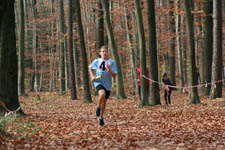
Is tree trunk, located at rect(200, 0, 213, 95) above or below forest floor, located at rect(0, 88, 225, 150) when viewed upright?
above

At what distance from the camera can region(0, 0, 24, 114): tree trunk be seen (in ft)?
34.3

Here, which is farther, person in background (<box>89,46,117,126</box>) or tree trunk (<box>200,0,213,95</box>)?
tree trunk (<box>200,0,213,95</box>)

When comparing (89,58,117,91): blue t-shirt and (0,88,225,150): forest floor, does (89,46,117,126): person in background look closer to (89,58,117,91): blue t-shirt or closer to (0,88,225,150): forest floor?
(89,58,117,91): blue t-shirt

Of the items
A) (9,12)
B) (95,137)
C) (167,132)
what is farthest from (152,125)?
(9,12)

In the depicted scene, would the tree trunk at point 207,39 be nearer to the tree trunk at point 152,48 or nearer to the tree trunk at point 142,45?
the tree trunk at point 152,48

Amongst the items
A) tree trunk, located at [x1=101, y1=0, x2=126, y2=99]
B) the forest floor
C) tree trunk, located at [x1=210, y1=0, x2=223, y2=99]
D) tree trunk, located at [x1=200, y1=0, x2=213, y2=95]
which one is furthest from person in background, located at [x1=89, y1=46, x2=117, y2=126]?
tree trunk, located at [x1=200, y1=0, x2=213, y2=95]

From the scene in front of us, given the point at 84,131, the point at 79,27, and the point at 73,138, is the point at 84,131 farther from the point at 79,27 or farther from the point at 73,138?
the point at 79,27

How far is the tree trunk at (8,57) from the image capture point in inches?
412

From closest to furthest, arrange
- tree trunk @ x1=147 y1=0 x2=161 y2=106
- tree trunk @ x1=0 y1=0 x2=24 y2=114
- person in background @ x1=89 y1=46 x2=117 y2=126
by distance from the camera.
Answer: person in background @ x1=89 y1=46 x2=117 y2=126, tree trunk @ x1=0 y1=0 x2=24 y2=114, tree trunk @ x1=147 y1=0 x2=161 y2=106

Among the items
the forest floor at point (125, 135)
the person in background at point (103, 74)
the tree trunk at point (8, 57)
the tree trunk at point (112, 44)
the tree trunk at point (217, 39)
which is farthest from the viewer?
the tree trunk at point (112, 44)

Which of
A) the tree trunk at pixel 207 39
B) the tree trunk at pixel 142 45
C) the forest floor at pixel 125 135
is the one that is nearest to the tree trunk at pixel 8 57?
the forest floor at pixel 125 135

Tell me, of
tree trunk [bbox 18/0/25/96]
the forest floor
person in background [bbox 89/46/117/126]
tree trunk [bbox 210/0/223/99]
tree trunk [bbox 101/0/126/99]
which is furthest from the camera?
tree trunk [bbox 18/0/25/96]

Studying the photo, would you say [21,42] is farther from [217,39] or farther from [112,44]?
[217,39]

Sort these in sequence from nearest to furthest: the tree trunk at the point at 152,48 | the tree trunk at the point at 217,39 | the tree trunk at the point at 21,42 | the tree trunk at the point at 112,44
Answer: the tree trunk at the point at 217,39, the tree trunk at the point at 152,48, the tree trunk at the point at 112,44, the tree trunk at the point at 21,42
